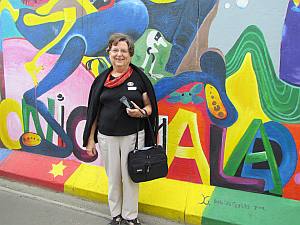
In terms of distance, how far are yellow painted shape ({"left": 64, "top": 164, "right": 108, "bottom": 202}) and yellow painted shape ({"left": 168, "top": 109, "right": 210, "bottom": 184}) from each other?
2.71 ft

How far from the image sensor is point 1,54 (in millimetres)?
5094

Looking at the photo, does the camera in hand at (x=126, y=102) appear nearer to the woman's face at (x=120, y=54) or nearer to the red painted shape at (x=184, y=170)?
the woman's face at (x=120, y=54)

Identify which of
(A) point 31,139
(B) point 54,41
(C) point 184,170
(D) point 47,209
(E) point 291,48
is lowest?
(D) point 47,209

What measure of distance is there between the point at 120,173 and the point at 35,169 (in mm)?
1620

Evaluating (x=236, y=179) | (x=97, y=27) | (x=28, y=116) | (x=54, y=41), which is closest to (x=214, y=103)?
(x=236, y=179)

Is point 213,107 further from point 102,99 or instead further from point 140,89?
point 102,99

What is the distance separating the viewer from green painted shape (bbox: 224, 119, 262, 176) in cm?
353

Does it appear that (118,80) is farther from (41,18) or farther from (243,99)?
(41,18)

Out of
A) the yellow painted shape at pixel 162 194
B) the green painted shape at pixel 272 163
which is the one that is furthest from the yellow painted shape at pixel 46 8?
the green painted shape at pixel 272 163

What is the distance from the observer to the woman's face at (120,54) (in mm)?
3252

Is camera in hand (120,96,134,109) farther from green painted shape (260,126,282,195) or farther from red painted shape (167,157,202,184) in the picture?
green painted shape (260,126,282,195)

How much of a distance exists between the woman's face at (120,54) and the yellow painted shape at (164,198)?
4.41 feet

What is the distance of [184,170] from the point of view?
393 centimetres

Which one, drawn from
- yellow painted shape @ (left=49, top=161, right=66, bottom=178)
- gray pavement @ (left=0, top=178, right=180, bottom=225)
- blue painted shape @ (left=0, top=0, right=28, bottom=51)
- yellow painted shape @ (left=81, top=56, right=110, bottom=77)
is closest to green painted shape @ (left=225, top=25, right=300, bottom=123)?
gray pavement @ (left=0, top=178, right=180, bottom=225)
